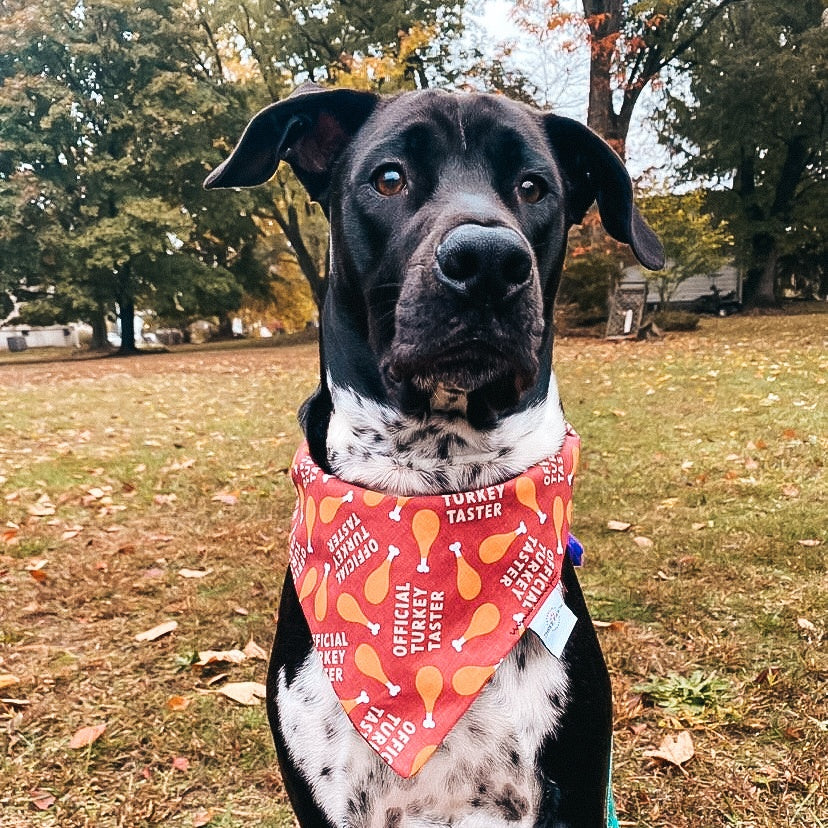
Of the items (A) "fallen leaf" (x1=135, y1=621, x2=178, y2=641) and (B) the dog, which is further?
(A) "fallen leaf" (x1=135, y1=621, x2=178, y2=641)

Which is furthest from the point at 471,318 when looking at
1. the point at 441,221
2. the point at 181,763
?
the point at 181,763

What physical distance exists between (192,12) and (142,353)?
1227cm

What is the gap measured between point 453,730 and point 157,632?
→ 2.27 m

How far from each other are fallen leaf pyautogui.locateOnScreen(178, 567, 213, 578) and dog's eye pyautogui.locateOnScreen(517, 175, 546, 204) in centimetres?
301

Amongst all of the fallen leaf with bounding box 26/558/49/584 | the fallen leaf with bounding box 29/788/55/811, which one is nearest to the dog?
the fallen leaf with bounding box 29/788/55/811

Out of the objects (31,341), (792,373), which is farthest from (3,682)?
(31,341)

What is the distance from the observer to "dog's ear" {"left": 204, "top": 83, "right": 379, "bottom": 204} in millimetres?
2225

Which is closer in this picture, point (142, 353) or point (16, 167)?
point (16, 167)

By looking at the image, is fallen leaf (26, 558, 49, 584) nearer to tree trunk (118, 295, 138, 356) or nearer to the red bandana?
the red bandana

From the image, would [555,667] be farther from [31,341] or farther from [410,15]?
[31,341]

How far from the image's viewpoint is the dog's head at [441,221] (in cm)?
173

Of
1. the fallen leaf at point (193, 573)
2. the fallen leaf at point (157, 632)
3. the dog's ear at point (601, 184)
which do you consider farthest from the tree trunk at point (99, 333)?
the dog's ear at point (601, 184)

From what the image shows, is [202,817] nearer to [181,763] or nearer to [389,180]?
[181,763]

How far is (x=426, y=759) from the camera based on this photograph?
5.75 ft
